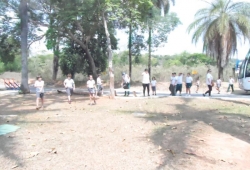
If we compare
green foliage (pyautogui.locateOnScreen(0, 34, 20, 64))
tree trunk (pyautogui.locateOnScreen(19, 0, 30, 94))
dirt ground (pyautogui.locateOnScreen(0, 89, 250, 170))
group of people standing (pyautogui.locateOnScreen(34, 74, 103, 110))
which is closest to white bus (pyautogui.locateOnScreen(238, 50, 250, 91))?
dirt ground (pyautogui.locateOnScreen(0, 89, 250, 170))

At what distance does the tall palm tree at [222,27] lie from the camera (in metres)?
23.5

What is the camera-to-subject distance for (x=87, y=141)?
6219mm

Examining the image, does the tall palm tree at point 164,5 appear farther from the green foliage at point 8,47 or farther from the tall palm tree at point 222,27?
the green foliage at point 8,47

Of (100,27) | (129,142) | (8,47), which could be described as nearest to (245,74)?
(100,27)

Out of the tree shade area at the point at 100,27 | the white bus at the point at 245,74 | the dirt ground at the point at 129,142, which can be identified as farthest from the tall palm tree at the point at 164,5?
the dirt ground at the point at 129,142

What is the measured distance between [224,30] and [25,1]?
622 inches

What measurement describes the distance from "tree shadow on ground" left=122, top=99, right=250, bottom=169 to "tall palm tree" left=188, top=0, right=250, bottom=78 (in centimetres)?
1437

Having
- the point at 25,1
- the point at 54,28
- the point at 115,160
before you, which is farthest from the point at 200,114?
the point at 25,1

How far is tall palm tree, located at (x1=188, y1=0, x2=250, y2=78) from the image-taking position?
2355 cm

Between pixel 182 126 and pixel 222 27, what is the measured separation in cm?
1759

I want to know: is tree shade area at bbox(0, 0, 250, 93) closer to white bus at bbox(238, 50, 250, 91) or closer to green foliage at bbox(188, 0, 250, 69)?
green foliage at bbox(188, 0, 250, 69)

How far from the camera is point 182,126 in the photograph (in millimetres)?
7793

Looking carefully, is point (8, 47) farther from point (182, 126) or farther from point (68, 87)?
point (182, 126)

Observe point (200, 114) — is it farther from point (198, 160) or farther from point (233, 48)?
point (233, 48)
